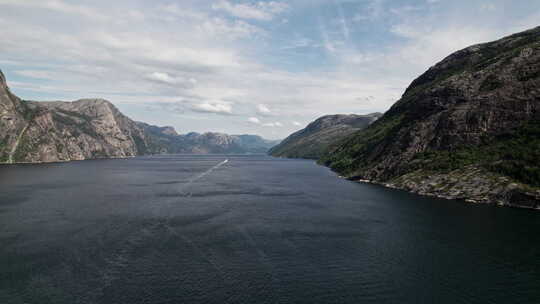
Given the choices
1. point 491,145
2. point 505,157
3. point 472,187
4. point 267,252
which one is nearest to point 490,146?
point 491,145

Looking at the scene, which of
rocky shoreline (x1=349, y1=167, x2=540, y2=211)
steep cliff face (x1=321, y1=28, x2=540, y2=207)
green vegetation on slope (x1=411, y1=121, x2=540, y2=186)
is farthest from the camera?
steep cliff face (x1=321, y1=28, x2=540, y2=207)

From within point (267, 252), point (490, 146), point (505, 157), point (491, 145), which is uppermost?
point (491, 145)

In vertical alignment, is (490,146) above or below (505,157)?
above

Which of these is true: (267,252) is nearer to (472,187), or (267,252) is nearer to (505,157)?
(472,187)

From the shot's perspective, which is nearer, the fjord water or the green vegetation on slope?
the fjord water

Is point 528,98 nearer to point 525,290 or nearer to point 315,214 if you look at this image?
point 315,214

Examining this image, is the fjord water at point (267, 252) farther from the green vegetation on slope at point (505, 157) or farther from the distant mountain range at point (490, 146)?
the green vegetation on slope at point (505, 157)

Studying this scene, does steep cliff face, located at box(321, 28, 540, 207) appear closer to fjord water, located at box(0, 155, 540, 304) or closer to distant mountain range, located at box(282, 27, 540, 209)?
distant mountain range, located at box(282, 27, 540, 209)

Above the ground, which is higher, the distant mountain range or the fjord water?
the distant mountain range

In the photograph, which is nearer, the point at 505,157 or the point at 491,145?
the point at 505,157

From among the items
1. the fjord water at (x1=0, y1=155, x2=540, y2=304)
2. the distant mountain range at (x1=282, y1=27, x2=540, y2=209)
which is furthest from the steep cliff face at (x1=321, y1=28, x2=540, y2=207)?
the fjord water at (x1=0, y1=155, x2=540, y2=304)
